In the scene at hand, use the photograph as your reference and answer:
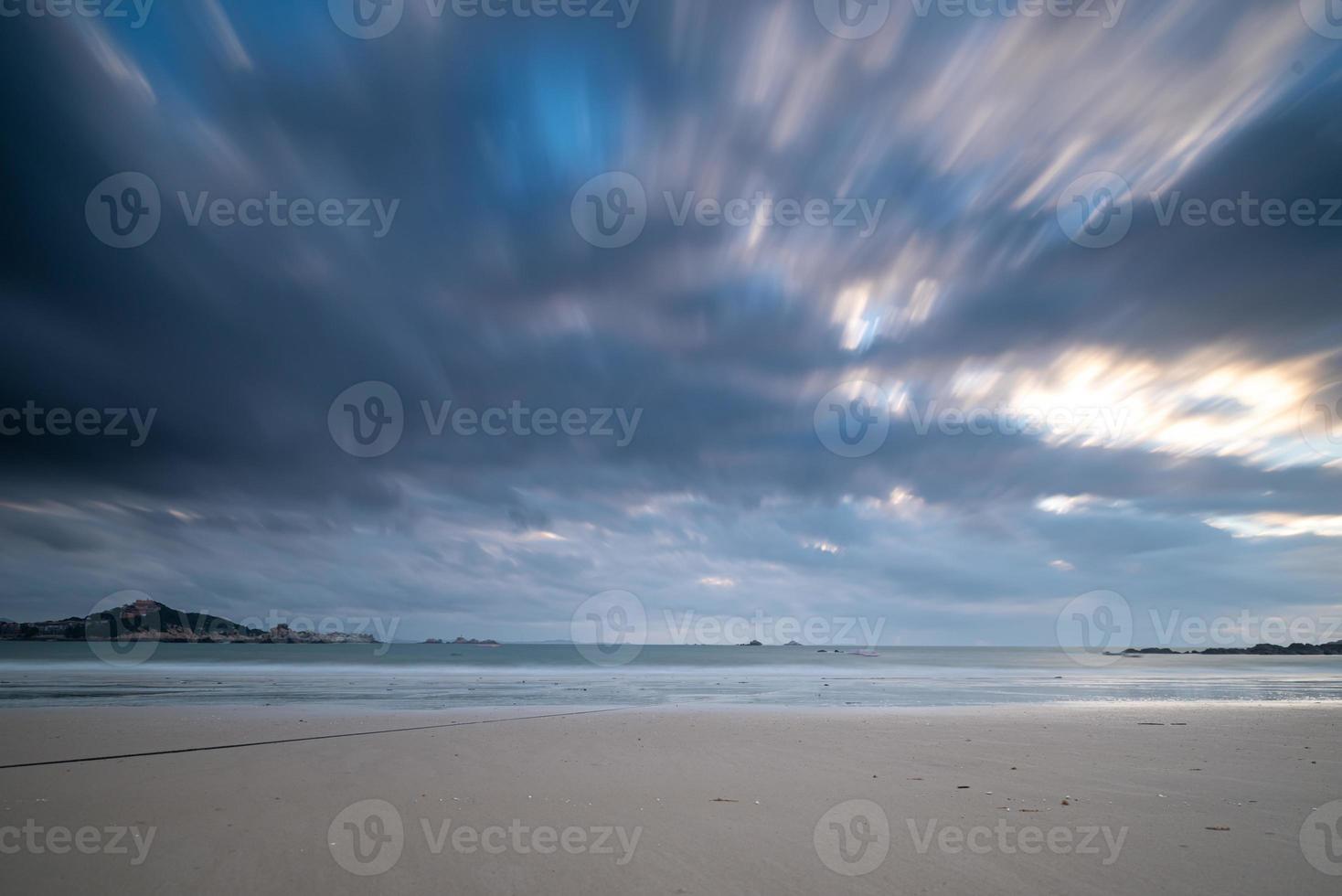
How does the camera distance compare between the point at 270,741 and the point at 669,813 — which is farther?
the point at 270,741

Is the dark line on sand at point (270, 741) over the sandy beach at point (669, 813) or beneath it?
beneath

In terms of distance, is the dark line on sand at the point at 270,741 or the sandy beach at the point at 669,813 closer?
the sandy beach at the point at 669,813

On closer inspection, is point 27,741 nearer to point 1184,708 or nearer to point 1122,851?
point 1122,851

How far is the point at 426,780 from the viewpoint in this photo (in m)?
9.72

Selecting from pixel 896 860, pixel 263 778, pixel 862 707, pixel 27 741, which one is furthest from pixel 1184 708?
pixel 27 741

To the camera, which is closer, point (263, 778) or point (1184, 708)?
point (263, 778)

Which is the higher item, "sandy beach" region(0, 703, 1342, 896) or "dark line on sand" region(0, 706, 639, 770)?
"sandy beach" region(0, 703, 1342, 896)

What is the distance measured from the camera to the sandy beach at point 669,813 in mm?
5770

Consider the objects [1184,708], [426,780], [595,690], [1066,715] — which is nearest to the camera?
[426,780]

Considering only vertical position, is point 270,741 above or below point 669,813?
below

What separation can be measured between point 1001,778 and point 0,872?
11.7 m

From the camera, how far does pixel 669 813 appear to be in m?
7.81

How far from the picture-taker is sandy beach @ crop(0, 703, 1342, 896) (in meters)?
5.77

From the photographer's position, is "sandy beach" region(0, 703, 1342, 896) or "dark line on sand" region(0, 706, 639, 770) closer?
"sandy beach" region(0, 703, 1342, 896)
